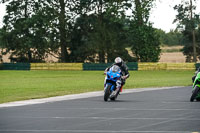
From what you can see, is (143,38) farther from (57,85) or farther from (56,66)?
(57,85)

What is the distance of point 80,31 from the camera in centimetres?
7575

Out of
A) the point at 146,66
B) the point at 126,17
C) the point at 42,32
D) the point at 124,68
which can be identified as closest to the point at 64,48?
the point at 42,32

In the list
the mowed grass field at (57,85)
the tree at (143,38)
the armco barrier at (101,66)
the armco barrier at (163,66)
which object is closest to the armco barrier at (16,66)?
the armco barrier at (101,66)

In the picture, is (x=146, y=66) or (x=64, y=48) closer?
(x=146, y=66)

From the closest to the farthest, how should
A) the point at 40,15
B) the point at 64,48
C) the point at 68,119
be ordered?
the point at 68,119
the point at 40,15
the point at 64,48

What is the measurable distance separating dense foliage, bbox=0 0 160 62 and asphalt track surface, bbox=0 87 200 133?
51343 mm

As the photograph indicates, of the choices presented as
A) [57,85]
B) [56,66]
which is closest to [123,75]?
[57,85]

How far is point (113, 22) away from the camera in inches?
2908

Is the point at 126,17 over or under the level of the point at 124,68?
over

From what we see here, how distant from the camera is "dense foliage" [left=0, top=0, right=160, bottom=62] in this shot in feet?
231

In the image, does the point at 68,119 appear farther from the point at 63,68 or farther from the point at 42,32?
the point at 42,32

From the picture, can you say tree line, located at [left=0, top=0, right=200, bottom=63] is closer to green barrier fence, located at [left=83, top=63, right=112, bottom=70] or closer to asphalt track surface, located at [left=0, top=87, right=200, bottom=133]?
green barrier fence, located at [left=83, top=63, right=112, bottom=70]

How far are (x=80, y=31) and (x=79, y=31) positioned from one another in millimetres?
185

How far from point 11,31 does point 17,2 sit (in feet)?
13.3
